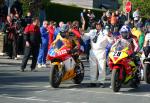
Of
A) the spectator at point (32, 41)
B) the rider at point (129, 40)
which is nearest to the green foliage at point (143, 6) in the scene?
the spectator at point (32, 41)

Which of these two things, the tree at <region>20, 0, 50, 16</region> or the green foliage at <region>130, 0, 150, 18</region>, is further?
the green foliage at <region>130, 0, 150, 18</region>

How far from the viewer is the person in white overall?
17500 mm

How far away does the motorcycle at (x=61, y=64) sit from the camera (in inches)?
665

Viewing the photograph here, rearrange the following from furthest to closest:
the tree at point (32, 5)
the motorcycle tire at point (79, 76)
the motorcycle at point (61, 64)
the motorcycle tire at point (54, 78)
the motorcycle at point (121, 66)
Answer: the tree at point (32, 5) → the motorcycle tire at point (79, 76) → the motorcycle at point (61, 64) → the motorcycle tire at point (54, 78) → the motorcycle at point (121, 66)

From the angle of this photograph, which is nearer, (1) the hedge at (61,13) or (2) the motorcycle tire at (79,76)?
(2) the motorcycle tire at (79,76)

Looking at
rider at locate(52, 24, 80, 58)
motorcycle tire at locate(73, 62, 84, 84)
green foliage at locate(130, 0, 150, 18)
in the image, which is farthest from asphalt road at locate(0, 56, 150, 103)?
green foliage at locate(130, 0, 150, 18)

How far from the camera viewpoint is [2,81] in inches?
719

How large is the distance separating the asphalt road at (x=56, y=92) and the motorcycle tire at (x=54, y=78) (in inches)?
6.4

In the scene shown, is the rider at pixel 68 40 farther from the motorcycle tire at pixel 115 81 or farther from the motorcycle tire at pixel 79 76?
the motorcycle tire at pixel 115 81

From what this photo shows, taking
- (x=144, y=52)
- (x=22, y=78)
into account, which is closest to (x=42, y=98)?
(x=22, y=78)

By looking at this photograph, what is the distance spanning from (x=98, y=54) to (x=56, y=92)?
204cm

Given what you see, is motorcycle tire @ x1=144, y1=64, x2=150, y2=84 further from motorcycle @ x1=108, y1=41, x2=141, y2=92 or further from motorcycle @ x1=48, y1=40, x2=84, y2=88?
motorcycle @ x1=48, y1=40, x2=84, y2=88

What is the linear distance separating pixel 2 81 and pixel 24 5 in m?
14.5

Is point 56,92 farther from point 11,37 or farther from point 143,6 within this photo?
point 143,6
